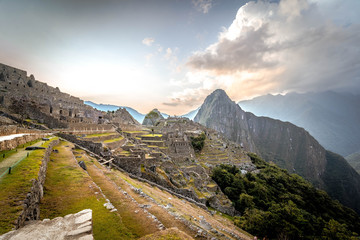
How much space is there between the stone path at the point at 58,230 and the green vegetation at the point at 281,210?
27740mm

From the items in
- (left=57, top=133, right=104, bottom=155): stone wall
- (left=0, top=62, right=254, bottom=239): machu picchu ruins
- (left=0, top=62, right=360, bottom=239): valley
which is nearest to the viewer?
(left=0, top=62, right=360, bottom=239): valley

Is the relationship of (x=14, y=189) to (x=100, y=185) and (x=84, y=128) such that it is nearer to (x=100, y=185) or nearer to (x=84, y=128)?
(x=100, y=185)

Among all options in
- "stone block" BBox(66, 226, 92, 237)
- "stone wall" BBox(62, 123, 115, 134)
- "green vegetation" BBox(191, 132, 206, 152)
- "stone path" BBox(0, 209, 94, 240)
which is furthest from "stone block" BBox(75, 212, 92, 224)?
"green vegetation" BBox(191, 132, 206, 152)

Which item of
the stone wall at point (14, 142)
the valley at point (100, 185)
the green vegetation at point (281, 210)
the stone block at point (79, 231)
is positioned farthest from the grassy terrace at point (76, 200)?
the green vegetation at point (281, 210)

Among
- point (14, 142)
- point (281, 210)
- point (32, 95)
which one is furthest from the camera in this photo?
point (32, 95)

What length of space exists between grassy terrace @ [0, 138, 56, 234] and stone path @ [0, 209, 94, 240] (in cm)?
34

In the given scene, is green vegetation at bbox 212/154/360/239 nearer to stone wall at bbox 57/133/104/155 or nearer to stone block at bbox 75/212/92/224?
stone wall at bbox 57/133/104/155

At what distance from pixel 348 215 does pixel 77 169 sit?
264 feet

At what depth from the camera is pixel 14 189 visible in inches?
219

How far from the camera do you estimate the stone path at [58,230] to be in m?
3.81

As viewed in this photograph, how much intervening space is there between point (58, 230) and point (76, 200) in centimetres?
347

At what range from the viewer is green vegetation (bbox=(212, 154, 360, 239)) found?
26.0m

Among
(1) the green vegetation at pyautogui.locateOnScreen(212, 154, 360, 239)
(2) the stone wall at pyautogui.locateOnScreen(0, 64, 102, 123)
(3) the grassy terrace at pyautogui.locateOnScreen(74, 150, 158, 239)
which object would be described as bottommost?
(1) the green vegetation at pyautogui.locateOnScreen(212, 154, 360, 239)

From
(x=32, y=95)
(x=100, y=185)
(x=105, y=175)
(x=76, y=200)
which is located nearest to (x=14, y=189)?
(x=76, y=200)
